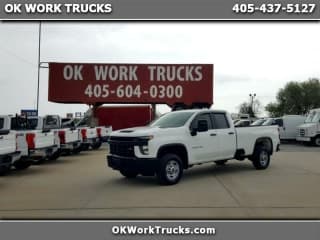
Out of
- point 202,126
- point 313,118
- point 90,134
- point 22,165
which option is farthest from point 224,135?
point 313,118

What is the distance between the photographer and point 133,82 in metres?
29.3

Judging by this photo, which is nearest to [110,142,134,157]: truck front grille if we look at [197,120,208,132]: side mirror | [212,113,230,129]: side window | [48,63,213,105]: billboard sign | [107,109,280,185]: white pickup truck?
[107,109,280,185]: white pickup truck

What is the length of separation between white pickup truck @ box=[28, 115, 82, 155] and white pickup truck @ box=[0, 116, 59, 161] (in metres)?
1.08

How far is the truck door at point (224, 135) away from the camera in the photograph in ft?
37.2

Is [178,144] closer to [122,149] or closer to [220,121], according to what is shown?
Answer: [122,149]

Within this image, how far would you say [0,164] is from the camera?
32.1 feet

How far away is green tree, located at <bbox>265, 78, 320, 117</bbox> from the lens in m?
75.1

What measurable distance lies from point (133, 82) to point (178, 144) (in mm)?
19778

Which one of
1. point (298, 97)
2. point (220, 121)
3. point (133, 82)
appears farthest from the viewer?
point (298, 97)

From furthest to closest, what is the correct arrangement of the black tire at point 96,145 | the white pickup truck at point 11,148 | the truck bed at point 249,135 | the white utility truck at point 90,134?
1. the black tire at point 96,145
2. the white utility truck at point 90,134
3. the truck bed at point 249,135
4. the white pickup truck at point 11,148

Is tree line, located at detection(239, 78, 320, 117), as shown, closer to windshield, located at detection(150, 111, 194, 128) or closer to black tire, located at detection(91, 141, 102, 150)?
black tire, located at detection(91, 141, 102, 150)

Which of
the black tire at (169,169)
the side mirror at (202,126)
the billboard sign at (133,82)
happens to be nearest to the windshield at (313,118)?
the billboard sign at (133,82)

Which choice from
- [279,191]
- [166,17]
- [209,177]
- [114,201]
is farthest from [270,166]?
[166,17]

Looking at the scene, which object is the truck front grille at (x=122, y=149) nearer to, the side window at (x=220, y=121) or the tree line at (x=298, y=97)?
the side window at (x=220, y=121)
